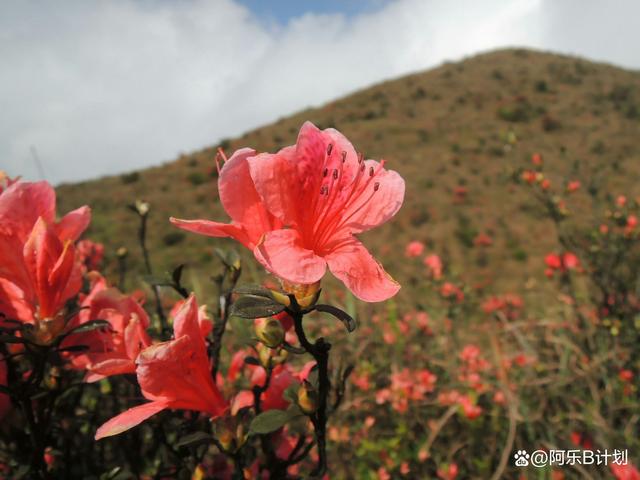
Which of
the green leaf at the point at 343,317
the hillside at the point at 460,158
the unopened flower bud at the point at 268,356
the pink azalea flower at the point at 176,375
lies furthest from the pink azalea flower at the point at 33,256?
the hillside at the point at 460,158

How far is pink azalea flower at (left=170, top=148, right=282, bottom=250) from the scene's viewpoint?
0.63 meters

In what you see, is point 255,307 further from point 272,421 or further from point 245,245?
point 272,421

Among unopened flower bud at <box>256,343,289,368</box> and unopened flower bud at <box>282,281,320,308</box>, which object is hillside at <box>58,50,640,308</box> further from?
unopened flower bud at <box>282,281,320,308</box>

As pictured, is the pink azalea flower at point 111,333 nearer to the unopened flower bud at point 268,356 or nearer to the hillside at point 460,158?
the unopened flower bud at point 268,356

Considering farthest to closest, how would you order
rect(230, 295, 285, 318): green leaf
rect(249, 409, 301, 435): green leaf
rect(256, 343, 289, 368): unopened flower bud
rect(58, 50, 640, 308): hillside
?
rect(58, 50, 640, 308): hillside → rect(256, 343, 289, 368): unopened flower bud → rect(249, 409, 301, 435): green leaf → rect(230, 295, 285, 318): green leaf

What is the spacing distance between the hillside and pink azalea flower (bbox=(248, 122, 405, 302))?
275 inches

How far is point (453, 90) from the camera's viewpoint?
2547cm

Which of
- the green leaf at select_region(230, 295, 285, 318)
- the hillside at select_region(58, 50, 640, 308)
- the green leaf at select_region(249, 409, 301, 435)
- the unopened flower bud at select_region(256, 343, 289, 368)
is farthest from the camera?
the hillside at select_region(58, 50, 640, 308)

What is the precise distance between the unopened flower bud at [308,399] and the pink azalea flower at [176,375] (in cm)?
17

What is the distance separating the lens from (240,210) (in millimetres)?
652

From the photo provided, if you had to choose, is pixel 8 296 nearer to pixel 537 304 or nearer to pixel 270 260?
pixel 270 260

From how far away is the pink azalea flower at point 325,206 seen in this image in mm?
601

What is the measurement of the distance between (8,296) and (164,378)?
0.36 meters

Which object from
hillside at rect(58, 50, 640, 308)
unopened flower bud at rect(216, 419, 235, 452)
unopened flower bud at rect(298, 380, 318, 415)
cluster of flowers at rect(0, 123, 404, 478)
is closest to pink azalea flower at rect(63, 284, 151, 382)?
cluster of flowers at rect(0, 123, 404, 478)
